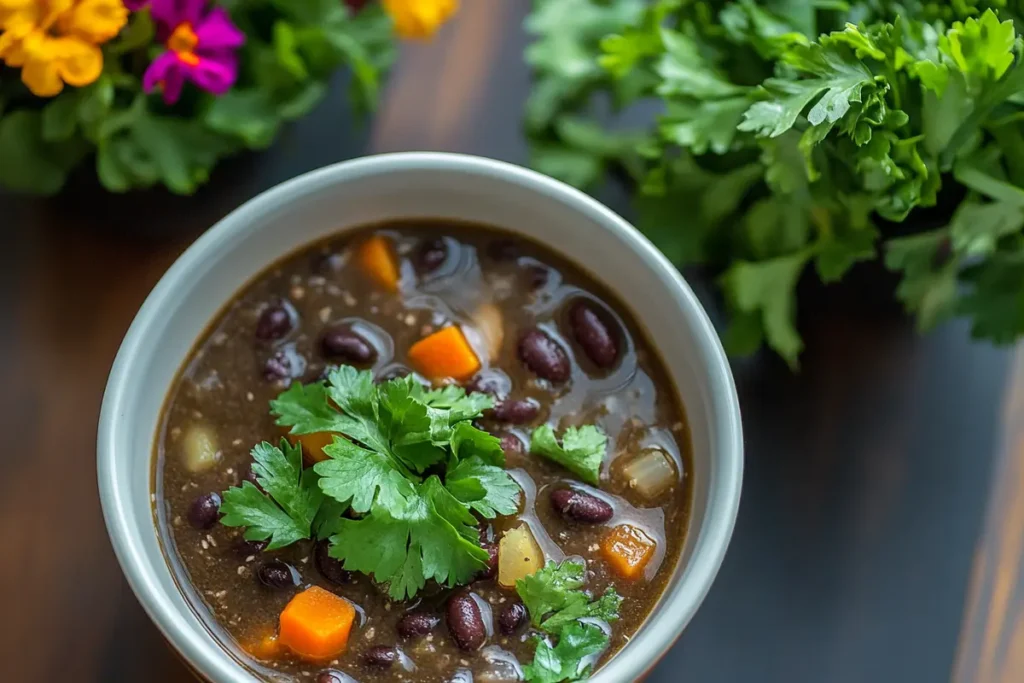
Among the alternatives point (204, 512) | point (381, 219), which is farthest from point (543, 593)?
point (381, 219)

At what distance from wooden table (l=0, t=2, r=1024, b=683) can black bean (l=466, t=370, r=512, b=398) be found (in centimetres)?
35

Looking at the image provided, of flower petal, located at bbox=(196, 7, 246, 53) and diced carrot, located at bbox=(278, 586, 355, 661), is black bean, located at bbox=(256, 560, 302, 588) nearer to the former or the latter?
diced carrot, located at bbox=(278, 586, 355, 661)

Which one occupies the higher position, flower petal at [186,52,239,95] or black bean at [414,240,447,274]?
flower petal at [186,52,239,95]

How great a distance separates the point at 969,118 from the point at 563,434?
21.7 inches

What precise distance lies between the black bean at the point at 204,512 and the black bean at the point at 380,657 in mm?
217

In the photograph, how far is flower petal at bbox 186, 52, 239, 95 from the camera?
1367 millimetres

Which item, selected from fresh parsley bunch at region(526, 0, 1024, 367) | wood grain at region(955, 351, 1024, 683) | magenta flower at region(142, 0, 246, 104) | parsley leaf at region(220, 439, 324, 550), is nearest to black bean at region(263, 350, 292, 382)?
parsley leaf at region(220, 439, 324, 550)

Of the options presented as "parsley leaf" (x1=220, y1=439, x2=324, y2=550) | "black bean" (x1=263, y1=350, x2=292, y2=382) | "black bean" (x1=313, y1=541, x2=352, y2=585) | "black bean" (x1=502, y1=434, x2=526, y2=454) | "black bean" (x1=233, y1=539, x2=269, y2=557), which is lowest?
"black bean" (x1=233, y1=539, x2=269, y2=557)

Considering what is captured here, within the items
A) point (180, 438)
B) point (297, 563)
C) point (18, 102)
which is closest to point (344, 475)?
point (297, 563)

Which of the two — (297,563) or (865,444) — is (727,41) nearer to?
(865,444)

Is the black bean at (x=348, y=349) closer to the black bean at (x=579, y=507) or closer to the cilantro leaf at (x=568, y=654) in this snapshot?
the black bean at (x=579, y=507)

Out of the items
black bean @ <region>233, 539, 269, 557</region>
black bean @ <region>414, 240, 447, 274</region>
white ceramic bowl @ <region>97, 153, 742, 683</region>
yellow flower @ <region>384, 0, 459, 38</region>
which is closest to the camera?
white ceramic bowl @ <region>97, 153, 742, 683</region>

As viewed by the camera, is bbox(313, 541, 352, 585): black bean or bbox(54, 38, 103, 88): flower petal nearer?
bbox(313, 541, 352, 585): black bean

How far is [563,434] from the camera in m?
1.25
